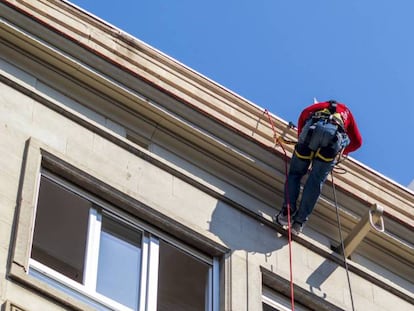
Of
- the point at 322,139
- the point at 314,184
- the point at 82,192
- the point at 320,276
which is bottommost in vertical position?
the point at 82,192

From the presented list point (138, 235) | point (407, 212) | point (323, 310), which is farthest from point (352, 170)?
point (138, 235)

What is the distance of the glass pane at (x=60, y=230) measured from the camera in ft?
43.7

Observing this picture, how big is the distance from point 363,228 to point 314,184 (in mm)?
895

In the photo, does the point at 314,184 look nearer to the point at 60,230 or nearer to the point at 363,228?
the point at 363,228

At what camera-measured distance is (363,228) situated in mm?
16172

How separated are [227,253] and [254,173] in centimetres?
153

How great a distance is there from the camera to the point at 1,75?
14375mm

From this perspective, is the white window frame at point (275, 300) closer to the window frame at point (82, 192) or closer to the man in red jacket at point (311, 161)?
the window frame at point (82, 192)

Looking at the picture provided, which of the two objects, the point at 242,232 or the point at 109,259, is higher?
the point at 242,232

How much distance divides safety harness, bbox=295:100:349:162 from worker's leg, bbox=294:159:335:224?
0.27ft

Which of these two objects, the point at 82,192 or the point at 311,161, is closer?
the point at 82,192

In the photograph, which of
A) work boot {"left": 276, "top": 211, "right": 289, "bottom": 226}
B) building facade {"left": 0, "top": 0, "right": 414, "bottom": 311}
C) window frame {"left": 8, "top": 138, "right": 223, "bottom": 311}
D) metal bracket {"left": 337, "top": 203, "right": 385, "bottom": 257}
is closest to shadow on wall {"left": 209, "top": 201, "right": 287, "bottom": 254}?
building facade {"left": 0, "top": 0, "right": 414, "bottom": 311}

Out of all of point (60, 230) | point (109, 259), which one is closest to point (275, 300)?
point (109, 259)

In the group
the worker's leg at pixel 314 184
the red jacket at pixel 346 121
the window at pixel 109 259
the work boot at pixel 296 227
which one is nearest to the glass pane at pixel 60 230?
the window at pixel 109 259
